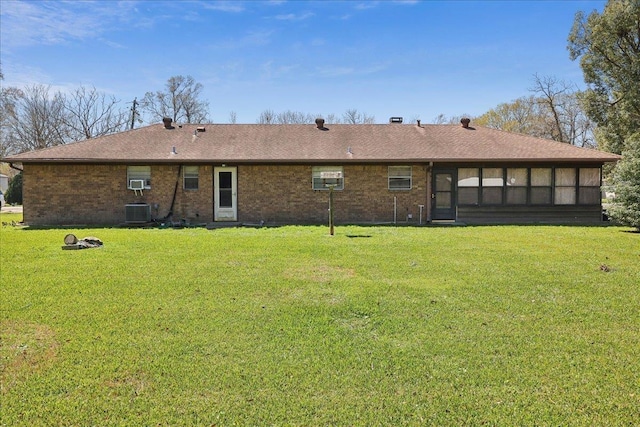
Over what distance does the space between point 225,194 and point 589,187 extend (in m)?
13.4

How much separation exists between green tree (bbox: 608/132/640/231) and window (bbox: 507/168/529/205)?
2933 mm

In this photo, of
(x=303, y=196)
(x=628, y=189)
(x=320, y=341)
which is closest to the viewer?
(x=320, y=341)

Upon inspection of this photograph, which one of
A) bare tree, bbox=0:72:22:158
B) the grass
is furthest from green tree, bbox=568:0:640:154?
bare tree, bbox=0:72:22:158

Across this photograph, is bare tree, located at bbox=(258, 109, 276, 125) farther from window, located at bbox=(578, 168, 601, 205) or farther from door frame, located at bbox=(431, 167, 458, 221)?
window, located at bbox=(578, 168, 601, 205)

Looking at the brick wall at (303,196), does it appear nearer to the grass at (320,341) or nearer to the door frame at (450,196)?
the door frame at (450,196)

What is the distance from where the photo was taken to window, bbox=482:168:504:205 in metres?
15.5

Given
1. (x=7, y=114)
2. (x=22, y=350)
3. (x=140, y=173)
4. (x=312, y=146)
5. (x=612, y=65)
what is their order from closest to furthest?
(x=22, y=350) < (x=140, y=173) < (x=312, y=146) < (x=612, y=65) < (x=7, y=114)

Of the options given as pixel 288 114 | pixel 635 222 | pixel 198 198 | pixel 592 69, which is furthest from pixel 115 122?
pixel 635 222

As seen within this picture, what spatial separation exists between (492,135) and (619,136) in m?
8.39

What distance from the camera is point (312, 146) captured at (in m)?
16.3

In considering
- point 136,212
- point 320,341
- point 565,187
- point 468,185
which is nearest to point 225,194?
point 136,212

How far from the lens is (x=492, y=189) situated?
15.5 m

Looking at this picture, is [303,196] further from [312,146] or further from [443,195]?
[443,195]

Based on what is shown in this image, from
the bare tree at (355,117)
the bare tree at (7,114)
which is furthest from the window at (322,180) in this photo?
the bare tree at (7,114)
